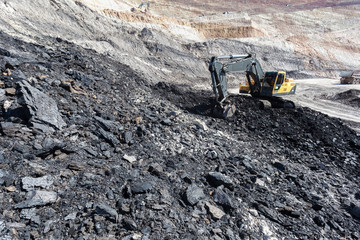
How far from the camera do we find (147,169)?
16.2 ft

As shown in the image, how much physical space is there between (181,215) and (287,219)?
2.30 meters

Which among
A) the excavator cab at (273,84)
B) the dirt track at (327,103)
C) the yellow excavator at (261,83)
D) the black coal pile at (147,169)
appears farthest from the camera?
the dirt track at (327,103)

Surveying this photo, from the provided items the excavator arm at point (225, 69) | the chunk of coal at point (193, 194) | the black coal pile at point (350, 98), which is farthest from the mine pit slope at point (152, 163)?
the black coal pile at point (350, 98)

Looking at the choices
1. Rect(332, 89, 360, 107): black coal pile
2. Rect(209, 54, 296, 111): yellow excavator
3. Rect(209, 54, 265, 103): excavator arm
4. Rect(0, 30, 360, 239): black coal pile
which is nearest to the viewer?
Rect(0, 30, 360, 239): black coal pile

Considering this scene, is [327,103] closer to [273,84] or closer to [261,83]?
[273,84]

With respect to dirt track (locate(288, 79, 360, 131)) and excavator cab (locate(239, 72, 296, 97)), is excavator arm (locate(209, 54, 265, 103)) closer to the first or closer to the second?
excavator cab (locate(239, 72, 296, 97))

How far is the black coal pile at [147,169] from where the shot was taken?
3.41m

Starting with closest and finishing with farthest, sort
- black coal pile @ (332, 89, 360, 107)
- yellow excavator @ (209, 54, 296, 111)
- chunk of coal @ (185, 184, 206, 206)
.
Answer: chunk of coal @ (185, 184, 206, 206), yellow excavator @ (209, 54, 296, 111), black coal pile @ (332, 89, 360, 107)

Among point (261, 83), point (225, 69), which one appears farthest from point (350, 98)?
point (225, 69)

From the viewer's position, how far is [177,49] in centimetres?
2439

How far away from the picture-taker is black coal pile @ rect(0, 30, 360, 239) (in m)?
3.41

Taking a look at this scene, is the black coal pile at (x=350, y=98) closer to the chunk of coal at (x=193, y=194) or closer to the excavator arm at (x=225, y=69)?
the excavator arm at (x=225, y=69)

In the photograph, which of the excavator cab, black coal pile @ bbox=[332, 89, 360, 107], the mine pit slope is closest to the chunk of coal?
the mine pit slope

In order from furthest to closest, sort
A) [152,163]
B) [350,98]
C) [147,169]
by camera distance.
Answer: [350,98], [152,163], [147,169]
